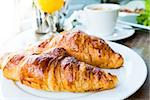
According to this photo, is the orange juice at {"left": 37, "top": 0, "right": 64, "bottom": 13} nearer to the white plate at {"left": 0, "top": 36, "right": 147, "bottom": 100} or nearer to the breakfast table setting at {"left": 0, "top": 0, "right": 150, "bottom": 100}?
the breakfast table setting at {"left": 0, "top": 0, "right": 150, "bottom": 100}

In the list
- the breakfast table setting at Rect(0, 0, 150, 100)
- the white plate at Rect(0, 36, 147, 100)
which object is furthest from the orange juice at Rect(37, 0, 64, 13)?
the white plate at Rect(0, 36, 147, 100)

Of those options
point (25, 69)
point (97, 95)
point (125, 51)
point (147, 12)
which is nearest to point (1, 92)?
point (25, 69)

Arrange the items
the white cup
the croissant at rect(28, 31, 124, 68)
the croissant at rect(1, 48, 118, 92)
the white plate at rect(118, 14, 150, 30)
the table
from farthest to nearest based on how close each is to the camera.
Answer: the white plate at rect(118, 14, 150, 30) < the white cup < the table < the croissant at rect(28, 31, 124, 68) < the croissant at rect(1, 48, 118, 92)

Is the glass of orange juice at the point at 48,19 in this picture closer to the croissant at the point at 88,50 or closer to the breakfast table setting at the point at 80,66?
the breakfast table setting at the point at 80,66

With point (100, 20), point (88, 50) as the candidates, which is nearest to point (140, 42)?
point (100, 20)

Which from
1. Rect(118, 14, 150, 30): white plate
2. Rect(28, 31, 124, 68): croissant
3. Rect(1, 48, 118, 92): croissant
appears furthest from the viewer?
Rect(118, 14, 150, 30): white plate

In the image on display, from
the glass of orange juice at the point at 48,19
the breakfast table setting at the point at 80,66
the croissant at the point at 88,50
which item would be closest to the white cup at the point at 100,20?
the breakfast table setting at the point at 80,66

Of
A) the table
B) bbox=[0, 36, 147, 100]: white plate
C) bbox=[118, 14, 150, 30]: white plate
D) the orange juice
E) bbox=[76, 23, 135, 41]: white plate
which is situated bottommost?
bbox=[0, 36, 147, 100]: white plate
